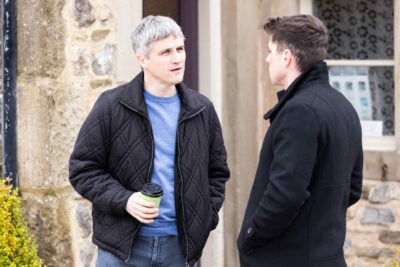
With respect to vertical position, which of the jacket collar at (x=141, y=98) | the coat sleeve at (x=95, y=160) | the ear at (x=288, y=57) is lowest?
the coat sleeve at (x=95, y=160)

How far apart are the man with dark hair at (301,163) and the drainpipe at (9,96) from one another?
1.89 m

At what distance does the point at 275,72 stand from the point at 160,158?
2.19 ft

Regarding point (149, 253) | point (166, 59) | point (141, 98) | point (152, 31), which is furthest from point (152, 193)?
point (152, 31)

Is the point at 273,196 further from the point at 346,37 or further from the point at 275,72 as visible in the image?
the point at 346,37

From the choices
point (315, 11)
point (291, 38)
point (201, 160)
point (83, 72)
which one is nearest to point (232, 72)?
point (315, 11)

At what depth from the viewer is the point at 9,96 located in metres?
4.93

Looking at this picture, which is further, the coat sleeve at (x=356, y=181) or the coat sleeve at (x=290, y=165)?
the coat sleeve at (x=356, y=181)

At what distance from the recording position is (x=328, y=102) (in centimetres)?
339

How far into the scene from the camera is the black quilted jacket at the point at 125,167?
3.73 metres

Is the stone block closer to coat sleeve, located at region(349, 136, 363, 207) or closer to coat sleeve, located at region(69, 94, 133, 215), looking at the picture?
coat sleeve, located at region(349, 136, 363, 207)

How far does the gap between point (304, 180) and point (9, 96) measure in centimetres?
224

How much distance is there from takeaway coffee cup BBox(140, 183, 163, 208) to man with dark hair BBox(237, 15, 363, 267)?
37 cm

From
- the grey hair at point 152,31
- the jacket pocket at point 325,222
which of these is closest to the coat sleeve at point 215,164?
the grey hair at point 152,31

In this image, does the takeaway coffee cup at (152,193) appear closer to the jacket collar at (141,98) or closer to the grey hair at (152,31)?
the jacket collar at (141,98)
